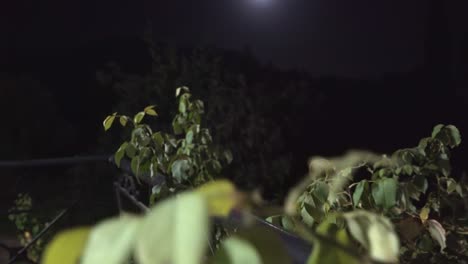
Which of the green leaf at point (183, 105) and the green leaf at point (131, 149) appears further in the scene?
the green leaf at point (183, 105)

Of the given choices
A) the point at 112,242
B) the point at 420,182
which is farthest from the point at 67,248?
the point at 420,182

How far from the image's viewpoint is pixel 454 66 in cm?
436

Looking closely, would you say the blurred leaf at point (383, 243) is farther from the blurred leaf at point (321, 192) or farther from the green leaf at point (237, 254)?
the blurred leaf at point (321, 192)

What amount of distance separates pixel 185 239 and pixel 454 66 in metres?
4.30

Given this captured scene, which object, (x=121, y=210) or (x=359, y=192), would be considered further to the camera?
(x=121, y=210)

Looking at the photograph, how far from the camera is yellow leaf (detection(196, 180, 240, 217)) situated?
0.42m

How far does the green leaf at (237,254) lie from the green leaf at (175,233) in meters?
0.05

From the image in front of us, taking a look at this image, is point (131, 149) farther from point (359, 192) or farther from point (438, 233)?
point (438, 233)

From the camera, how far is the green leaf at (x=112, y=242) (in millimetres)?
386

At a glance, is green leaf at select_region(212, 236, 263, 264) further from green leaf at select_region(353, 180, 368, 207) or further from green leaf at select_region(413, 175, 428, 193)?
green leaf at select_region(413, 175, 428, 193)

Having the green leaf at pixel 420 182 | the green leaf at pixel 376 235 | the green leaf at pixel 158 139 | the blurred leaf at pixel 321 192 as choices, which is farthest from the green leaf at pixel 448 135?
the green leaf at pixel 376 235

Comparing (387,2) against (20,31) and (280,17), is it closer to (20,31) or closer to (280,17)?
(280,17)

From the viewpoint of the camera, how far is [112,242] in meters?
0.40

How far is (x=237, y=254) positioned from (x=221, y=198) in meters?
0.04
